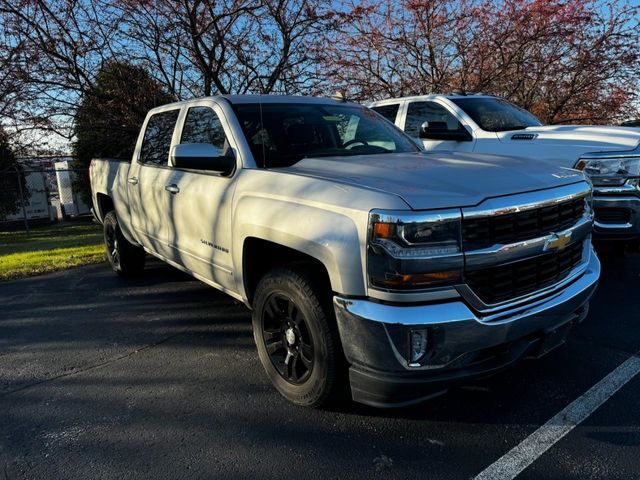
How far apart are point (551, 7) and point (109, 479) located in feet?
42.6

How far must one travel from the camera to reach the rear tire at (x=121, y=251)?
19.8 feet

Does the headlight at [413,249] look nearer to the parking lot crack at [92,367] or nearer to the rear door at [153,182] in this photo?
the parking lot crack at [92,367]

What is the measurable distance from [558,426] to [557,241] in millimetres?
1017

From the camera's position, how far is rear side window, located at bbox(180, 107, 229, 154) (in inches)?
152

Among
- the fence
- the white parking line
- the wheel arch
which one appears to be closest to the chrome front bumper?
the white parking line

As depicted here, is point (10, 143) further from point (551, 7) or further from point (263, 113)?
point (551, 7)

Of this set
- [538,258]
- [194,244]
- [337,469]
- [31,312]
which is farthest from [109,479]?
[31,312]

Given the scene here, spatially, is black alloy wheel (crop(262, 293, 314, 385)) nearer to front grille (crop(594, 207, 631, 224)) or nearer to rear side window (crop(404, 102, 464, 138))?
front grille (crop(594, 207, 631, 224))

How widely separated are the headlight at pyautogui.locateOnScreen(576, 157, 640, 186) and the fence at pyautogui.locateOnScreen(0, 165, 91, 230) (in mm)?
13744

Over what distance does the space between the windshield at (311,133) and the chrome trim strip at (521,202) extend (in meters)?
1.48

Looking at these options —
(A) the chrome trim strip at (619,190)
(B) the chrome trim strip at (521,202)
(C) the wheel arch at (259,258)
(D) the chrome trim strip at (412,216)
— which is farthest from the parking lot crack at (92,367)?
(A) the chrome trim strip at (619,190)

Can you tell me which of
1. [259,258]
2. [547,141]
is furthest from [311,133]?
[547,141]

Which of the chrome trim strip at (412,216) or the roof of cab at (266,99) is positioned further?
the roof of cab at (266,99)

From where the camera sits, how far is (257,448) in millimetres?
2654
